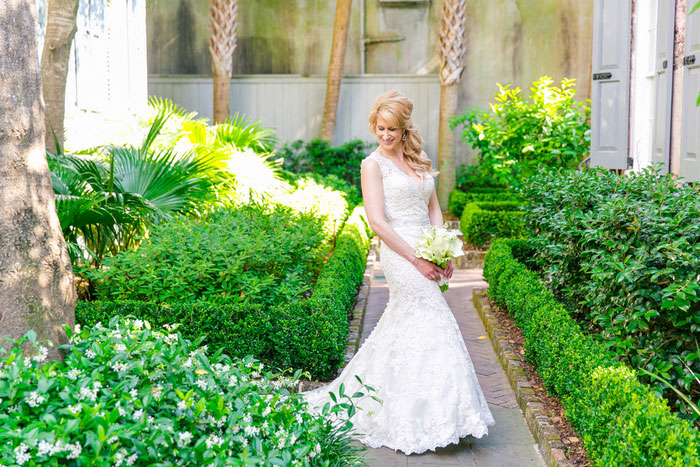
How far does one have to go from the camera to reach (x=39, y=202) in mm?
3043

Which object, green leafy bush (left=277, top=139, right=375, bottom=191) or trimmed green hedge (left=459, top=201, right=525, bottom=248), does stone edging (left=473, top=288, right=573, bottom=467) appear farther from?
green leafy bush (left=277, top=139, right=375, bottom=191)

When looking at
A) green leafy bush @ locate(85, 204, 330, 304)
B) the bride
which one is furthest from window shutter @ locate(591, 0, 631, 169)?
the bride

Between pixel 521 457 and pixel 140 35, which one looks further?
pixel 140 35

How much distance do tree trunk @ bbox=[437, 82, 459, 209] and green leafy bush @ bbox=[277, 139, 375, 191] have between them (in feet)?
5.37

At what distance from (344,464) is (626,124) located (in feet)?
21.5

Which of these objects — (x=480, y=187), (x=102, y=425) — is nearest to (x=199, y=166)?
(x=102, y=425)

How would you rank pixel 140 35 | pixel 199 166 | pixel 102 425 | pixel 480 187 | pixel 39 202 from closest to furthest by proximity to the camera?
pixel 102 425 < pixel 39 202 < pixel 199 166 < pixel 140 35 < pixel 480 187

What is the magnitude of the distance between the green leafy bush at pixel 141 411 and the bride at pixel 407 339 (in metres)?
1.22

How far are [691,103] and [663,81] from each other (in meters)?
1.28

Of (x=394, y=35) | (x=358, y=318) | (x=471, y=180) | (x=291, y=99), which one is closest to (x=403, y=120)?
(x=358, y=318)

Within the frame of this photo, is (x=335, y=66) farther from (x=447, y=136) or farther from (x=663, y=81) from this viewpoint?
(x=663, y=81)

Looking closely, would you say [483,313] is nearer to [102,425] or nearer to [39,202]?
[39,202]

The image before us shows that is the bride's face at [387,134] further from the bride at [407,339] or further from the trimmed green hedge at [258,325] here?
the trimmed green hedge at [258,325]

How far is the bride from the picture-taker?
393cm
